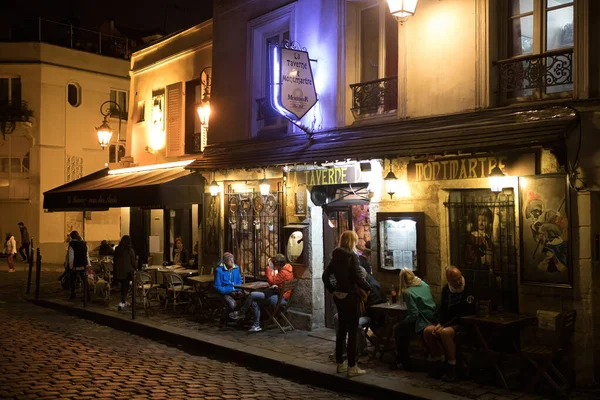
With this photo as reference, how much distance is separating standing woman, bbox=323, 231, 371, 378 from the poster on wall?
77.2 inches

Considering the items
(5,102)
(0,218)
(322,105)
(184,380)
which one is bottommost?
(184,380)

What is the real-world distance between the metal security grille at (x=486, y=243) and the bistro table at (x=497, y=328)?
0.45 m

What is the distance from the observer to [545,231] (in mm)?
7051

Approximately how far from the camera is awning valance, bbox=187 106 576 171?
6.83 m

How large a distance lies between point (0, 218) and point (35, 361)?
19.7 m

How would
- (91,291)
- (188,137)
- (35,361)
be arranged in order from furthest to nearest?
(91,291) < (188,137) < (35,361)

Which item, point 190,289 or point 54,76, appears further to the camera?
point 54,76

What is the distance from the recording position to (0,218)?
2578 cm

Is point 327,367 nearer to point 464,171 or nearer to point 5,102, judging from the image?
point 464,171

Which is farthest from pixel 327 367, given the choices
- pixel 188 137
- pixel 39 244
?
pixel 39 244

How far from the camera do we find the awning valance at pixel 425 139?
6.83 m

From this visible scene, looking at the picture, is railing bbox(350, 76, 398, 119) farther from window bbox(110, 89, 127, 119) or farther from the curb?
window bbox(110, 89, 127, 119)

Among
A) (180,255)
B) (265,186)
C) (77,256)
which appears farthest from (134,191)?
(265,186)

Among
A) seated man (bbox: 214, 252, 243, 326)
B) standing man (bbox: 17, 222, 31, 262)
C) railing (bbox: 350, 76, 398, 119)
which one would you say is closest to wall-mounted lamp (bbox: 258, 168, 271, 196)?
seated man (bbox: 214, 252, 243, 326)
